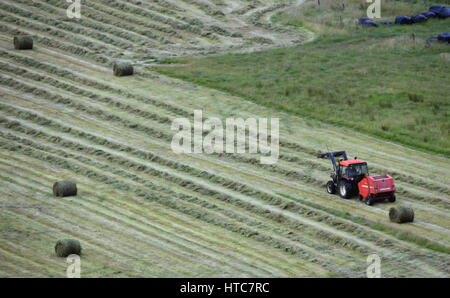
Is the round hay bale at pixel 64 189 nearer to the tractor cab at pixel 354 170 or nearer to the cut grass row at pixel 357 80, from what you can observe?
the tractor cab at pixel 354 170

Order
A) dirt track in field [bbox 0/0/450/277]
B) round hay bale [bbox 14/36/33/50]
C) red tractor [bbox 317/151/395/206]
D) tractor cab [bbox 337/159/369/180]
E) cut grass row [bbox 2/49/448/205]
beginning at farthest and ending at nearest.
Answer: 1. round hay bale [bbox 14/36/33/50]
2. cut grass row [bbox 2/49/448/205]
3. tractor cab [bbox 337/159/369/180]
4. red tractor [bbox 317/151/395/206]
5. dirt track in field [bbox 0/0/450/277]

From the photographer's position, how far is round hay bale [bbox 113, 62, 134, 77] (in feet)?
144

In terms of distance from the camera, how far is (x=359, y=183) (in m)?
29.1

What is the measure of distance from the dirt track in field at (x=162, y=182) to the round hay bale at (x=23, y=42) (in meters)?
0.58

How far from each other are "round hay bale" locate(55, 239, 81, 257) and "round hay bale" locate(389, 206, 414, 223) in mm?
10732

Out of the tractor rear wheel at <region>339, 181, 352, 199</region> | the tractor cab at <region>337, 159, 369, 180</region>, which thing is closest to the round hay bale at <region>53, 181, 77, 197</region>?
the tractor rear wheel at <region>339, 181, 352, 199</region>

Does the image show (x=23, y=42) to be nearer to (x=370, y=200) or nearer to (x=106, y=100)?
(x=106, y=100)

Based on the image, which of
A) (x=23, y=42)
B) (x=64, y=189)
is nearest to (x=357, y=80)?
(x=64, y=189)

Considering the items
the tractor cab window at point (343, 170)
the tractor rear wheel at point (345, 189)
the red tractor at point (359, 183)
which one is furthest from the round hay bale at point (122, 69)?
the tractor rear wheel at point (345, 189)

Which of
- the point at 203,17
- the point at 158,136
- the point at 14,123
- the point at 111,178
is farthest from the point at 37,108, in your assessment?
the point at 203,17

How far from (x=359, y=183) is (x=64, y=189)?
1126 centimetres

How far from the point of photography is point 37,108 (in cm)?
4025

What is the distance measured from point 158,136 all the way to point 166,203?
25.2 feet

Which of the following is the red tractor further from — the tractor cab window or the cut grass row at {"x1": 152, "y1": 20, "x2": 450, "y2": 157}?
the cut grass row at {"x1": 152, "y1": 20, "x2": 450, "y2": 157}
